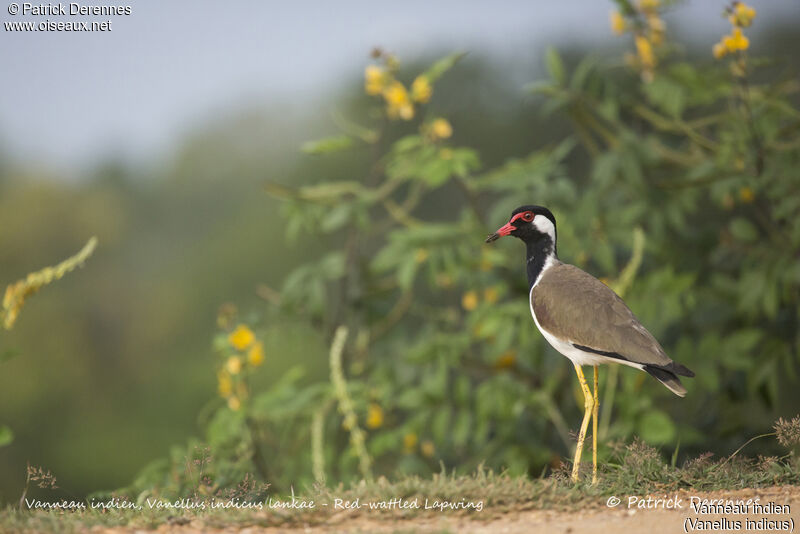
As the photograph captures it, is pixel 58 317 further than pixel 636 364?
Yes

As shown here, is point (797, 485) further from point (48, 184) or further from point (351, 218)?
point (48, 184)

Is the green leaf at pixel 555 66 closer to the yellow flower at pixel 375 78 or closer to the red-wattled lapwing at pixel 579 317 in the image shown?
the yellow flower at pixel 375 78

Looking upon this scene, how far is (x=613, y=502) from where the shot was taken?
3260 mm

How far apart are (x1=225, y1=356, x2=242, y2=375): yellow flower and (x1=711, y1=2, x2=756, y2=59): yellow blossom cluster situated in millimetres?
2815

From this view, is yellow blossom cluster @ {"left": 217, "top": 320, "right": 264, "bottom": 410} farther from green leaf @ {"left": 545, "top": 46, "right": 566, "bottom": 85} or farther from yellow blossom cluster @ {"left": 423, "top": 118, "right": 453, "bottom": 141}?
green leaf @ {"left": 545, "top": 46, "right": 566, "bottom": 85}

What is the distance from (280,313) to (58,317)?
243 inches

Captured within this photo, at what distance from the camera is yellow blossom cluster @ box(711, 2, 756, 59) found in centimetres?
420

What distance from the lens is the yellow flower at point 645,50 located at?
5.22 metres

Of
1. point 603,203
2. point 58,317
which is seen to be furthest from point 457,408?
point 58,317

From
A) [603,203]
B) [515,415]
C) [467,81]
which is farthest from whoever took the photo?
[467,81]

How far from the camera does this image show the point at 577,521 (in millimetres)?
3049
